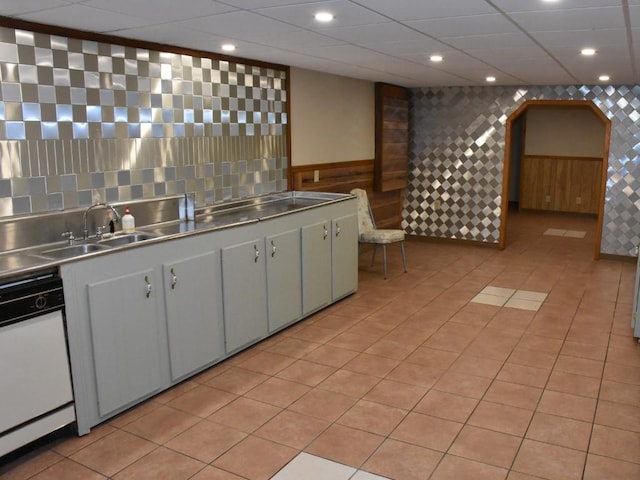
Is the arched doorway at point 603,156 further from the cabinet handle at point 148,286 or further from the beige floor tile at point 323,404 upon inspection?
the cabinet handle at point 148,286

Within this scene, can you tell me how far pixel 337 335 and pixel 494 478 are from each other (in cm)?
200

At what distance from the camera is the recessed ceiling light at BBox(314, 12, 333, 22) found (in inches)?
122

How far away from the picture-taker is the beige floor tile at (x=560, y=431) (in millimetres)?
2916

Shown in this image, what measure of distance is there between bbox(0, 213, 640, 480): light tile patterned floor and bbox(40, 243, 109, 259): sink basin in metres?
0.94

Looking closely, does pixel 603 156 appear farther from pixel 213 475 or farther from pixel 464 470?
pixel 213 475

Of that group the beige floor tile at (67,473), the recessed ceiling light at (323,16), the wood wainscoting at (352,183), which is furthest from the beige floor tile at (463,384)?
the wood wainscoting at (352,183)

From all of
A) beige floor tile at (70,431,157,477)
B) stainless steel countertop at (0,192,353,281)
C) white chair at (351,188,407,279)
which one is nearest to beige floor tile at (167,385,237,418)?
beige floor tile at (70,431,157,477)

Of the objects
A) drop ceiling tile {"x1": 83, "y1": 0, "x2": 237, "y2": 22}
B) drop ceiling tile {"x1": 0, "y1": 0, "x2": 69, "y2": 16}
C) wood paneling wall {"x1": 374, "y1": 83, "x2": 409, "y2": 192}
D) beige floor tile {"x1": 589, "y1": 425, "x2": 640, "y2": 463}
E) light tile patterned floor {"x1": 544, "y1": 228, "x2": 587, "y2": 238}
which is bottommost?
beige floor tile {"x1": 589, "y1": 425, "x2": 640, "y2": 463}

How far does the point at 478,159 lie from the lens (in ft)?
25.2

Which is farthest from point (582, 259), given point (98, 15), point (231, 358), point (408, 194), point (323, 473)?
point (98, 15)

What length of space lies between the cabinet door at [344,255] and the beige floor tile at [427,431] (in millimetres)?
2138

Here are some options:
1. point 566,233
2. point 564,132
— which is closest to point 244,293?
point 566,233

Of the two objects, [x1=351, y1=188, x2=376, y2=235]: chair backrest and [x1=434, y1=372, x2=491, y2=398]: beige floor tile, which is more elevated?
[x1=351, y1=188, x2=376, y2=235]: chair backrest

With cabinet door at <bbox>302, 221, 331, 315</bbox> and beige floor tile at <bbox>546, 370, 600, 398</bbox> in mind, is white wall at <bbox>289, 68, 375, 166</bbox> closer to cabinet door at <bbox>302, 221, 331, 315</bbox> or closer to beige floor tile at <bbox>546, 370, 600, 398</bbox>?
cabinet door at <bbox>302, 221, 331, 315</bbox>
